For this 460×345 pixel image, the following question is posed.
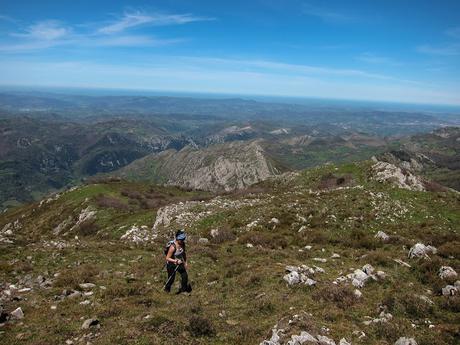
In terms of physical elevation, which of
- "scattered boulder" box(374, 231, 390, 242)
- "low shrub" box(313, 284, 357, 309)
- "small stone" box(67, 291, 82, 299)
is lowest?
"scattered boulder" box(374, 231, 390, 242)

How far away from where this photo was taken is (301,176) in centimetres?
6016

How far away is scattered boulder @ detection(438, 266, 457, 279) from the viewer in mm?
16341

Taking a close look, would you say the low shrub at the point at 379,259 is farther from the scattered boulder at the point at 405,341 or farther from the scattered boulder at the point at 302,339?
the scattered boulder at the point at 302,339

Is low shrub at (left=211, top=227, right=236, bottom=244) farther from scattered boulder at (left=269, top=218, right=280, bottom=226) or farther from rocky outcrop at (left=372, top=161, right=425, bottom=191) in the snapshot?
rocky outcrop at (left=372, top=161, right=425, bottom=191)

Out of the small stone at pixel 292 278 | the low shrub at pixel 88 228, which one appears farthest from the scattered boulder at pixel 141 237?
the low shrub at pixel 88 228

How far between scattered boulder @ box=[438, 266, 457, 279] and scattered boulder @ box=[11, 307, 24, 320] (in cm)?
1735

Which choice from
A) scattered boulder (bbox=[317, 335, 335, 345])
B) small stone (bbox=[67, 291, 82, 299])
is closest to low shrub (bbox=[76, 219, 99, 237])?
small stone (bbox=[67, 291, 82, 299])

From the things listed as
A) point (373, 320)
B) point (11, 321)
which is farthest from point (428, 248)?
point (11, 321)

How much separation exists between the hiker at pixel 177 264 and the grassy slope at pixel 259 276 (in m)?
0.67

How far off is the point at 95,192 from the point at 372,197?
5257 cm

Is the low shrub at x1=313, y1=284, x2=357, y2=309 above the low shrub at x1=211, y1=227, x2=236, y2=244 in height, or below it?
above

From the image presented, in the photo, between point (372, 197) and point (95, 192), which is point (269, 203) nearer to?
point (372, 197)

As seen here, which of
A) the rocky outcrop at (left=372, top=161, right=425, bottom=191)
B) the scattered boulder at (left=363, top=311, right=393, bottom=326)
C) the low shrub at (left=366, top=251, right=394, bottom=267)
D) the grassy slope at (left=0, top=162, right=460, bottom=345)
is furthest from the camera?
the rocky outcrop at (left=372, top=161, right=425, bottom=191)

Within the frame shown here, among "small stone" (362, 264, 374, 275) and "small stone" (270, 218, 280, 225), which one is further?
"small stone" (270, 218, 280, 225)
